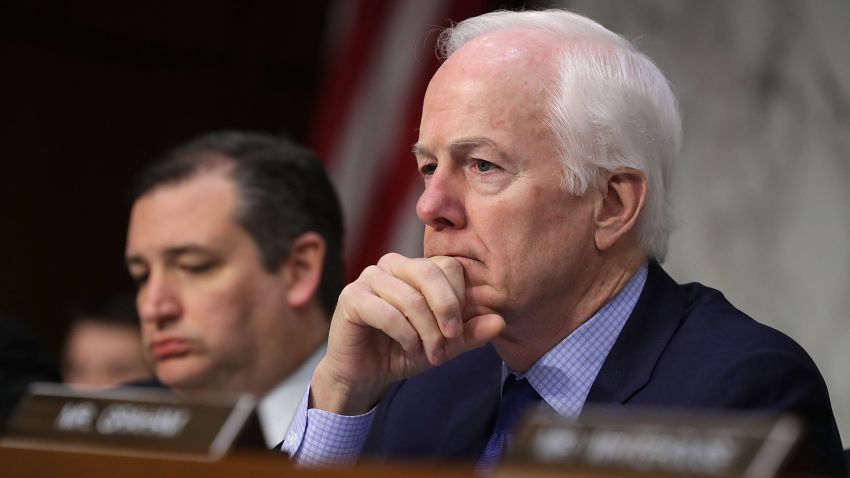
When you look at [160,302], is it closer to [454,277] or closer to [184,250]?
[184,250]

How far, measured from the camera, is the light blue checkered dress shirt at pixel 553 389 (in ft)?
6.14

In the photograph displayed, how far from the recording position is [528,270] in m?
1.88

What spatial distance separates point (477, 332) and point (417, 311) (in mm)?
91

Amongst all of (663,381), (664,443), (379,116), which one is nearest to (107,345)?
(379,116)

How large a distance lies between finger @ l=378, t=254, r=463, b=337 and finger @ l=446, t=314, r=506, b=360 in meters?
0.02

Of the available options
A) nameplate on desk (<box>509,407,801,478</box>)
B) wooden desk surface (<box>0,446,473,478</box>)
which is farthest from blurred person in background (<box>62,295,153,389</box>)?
nameplate on desk (<box>509,407,801,478</box>)

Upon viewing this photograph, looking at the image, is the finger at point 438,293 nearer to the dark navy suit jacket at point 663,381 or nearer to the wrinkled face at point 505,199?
the wrinkled face at point 505,199

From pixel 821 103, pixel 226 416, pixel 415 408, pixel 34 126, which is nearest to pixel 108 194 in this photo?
pixel 34 126

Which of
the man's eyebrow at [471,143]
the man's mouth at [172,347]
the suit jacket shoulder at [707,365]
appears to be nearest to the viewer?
the suit jacket shoulder at [707,365]

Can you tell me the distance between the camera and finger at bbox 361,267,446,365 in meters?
1.82

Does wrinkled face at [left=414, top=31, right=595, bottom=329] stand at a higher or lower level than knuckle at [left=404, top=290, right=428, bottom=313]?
higher

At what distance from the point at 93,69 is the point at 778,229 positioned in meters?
2.47

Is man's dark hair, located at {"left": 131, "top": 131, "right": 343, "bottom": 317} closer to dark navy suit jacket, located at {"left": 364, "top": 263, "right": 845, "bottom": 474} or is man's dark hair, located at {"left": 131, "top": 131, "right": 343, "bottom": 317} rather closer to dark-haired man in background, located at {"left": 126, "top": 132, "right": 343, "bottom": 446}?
dark-haired man in background, located at {"left": 126, "top": 132, "right": 343, "bottom": 446}

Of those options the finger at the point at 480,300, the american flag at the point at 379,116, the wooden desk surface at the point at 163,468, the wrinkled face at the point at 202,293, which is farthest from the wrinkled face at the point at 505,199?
the american flag at the point at 379,116
